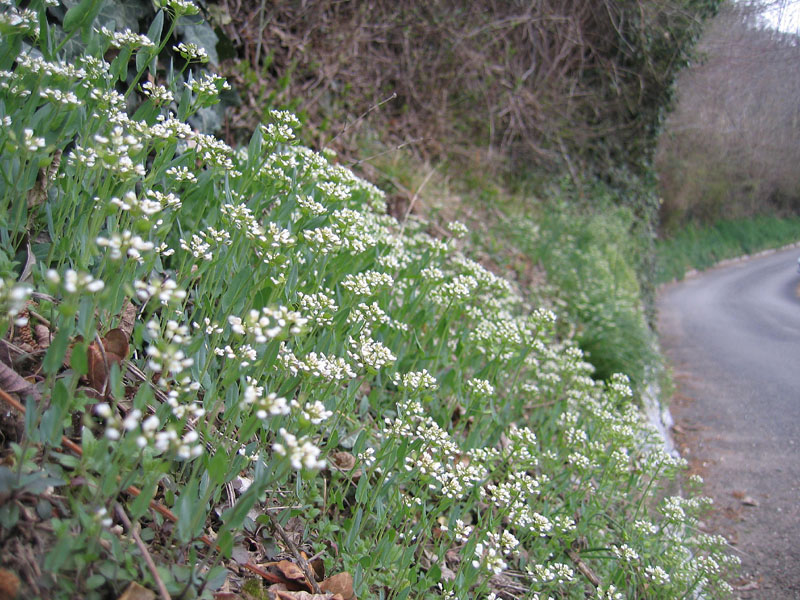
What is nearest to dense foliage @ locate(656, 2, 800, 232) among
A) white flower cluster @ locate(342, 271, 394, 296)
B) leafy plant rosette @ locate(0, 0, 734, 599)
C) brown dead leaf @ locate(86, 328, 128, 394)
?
leafy plant rosette @ locate(0, 0, 734, 599)

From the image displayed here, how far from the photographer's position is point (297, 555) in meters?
1.63

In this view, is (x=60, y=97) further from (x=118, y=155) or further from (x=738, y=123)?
(x=738, y=123)

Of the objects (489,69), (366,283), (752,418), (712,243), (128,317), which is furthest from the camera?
(712,243)

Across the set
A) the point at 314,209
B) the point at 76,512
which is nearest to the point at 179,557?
the point at 76,512

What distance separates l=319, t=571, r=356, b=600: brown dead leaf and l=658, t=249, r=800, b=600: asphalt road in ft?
7.94

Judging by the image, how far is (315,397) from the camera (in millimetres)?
1935

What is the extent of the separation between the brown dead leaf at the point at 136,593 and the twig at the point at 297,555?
0.53 m

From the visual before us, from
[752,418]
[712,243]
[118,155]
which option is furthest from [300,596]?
[712,243]

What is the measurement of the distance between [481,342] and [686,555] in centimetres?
134

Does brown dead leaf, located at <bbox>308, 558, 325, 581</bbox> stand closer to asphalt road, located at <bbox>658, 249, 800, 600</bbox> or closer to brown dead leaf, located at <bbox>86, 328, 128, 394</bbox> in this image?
brown dead leaf, located at <bbox>86, 328, 128, 394</bbox>

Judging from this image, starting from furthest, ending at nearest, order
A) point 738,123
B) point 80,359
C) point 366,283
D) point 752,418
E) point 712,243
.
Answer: point 712,243 → point 738,123 → point 752,418 → point 366,283 → point 80,359

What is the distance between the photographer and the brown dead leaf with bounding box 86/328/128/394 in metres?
1.49

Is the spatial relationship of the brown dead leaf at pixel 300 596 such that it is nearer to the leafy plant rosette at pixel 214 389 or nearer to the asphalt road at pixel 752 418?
the leafy plant rosette at pixel 214 389

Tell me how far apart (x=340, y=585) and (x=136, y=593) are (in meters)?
0.64
